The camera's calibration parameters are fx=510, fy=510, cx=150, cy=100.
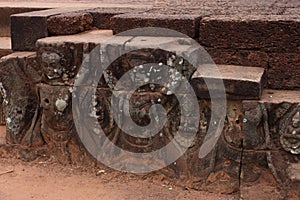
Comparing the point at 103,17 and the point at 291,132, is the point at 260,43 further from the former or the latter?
the point at 103,17

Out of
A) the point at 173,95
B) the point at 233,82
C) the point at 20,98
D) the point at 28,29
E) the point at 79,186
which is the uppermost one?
the point at 28,29

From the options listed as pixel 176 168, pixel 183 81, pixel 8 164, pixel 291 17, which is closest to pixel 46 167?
pixel 8 164

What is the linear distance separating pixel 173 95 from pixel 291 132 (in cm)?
85

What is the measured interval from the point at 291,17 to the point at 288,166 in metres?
1.18

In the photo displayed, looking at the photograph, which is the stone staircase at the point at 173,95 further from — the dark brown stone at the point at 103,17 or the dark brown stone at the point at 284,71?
the dark brown stone at the point at 103,17

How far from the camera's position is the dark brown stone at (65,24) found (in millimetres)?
4309

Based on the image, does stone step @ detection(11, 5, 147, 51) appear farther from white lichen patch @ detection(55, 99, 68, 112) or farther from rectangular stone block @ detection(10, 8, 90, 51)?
white lichen patch @ detection(55, 99, 68, 112)

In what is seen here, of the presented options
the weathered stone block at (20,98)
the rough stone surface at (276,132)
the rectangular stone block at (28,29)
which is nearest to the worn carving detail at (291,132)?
the rough stone surface at (276,132)

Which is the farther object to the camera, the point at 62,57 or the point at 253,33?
the point at 62,57

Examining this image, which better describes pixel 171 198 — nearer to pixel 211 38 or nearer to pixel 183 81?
pixel 183 81

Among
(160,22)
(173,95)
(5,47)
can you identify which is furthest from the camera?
(5,47)

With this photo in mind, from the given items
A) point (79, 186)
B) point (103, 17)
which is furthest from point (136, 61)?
point (103, 17)

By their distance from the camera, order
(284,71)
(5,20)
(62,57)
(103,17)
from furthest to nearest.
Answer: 1. (5,20)
2. (103,17)
3. (62,57)
4. (284,71)

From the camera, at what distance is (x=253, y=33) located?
3.82 m
